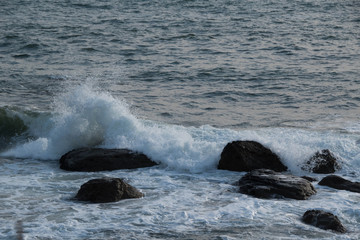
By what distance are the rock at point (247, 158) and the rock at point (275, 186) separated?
0.84 meters

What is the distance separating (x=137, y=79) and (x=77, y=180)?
7.85 m

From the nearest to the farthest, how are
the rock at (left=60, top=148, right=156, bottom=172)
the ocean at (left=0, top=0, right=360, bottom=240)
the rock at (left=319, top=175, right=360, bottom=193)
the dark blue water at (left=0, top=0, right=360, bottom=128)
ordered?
the ocean at (left=0, top=0, right=360, bottom=240) → the rock at (left=319, top=175, right=360, bottom=193) → the rock at (left=60, top=148, right=156, bottom=172) → the dark blue water at (left=0, top=0, right=360, bottom=128)

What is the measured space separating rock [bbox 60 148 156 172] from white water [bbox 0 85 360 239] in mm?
210

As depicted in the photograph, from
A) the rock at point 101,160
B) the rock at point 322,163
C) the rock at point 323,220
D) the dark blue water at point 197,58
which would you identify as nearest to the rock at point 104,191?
the rock at point 101,160

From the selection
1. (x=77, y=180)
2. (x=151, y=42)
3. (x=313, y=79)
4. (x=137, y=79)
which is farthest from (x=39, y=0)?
(x=77, y=180)

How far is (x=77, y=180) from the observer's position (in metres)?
8.94

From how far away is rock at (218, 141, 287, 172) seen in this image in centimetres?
942

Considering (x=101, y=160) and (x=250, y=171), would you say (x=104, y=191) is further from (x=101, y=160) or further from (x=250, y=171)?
(x=250, y=171)

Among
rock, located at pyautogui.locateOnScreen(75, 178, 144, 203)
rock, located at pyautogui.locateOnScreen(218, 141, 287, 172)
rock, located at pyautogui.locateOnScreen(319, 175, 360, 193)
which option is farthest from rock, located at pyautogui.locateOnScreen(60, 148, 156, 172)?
rock, located at pyautogui.locateOnScreen(319, 175, 360, 193)

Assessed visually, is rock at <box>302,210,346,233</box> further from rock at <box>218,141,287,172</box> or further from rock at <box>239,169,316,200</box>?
rock at <box>218,141,287,172</box>

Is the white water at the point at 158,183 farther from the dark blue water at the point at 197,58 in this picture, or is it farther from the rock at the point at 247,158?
the dark blue water at the point at 197,58

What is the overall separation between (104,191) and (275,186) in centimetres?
228

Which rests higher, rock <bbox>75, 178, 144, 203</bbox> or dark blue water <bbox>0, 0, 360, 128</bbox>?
dark blue water <bbox>0, 0, 360, 128</bbox>

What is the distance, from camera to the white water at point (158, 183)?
22.6 ft
